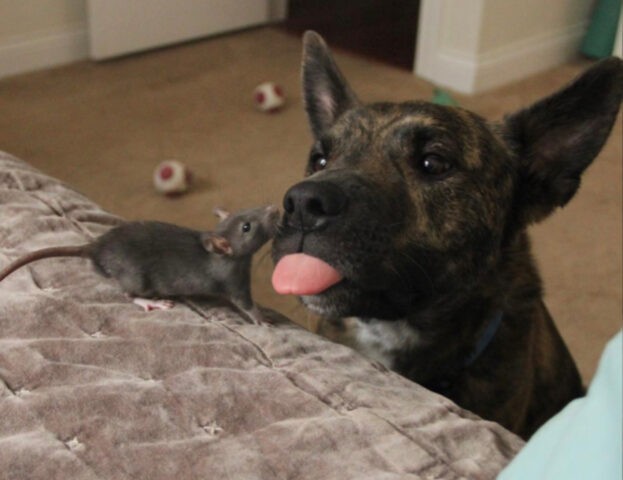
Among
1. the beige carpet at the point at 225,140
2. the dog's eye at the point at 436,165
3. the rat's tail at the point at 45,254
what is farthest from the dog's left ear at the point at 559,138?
the beige carpet at the point at 225,140

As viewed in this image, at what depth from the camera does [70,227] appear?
1.71m

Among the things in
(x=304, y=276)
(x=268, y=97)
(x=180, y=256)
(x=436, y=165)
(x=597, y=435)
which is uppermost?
(x=597, y=435)

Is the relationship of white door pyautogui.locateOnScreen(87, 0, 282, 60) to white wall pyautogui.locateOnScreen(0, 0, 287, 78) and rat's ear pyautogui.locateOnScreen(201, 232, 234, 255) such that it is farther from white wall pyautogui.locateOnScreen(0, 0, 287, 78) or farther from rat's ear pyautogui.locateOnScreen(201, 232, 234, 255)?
rat's ear pyautogui.locateOnScreen(201, 232, 234, 255)

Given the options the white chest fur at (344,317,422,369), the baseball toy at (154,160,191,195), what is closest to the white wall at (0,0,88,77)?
the baseball toy at (154,160,191,195)

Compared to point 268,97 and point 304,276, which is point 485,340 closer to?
point 304,276

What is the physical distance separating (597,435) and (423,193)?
88cm

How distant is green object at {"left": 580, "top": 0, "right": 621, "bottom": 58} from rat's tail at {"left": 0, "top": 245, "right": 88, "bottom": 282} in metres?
3.86

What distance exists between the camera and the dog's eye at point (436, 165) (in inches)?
60.9

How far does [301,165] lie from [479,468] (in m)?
2.67

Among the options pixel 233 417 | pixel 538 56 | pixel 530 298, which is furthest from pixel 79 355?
pixel 538 56

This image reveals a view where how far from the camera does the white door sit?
14.9ft

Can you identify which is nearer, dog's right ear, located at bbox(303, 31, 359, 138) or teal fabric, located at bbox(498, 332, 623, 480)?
teal fabric, located at bbox(498, 332, 623, 480)

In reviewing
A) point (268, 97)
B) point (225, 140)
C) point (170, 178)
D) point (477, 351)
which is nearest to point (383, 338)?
point (477, 351)

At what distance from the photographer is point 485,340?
1688 millimetres
